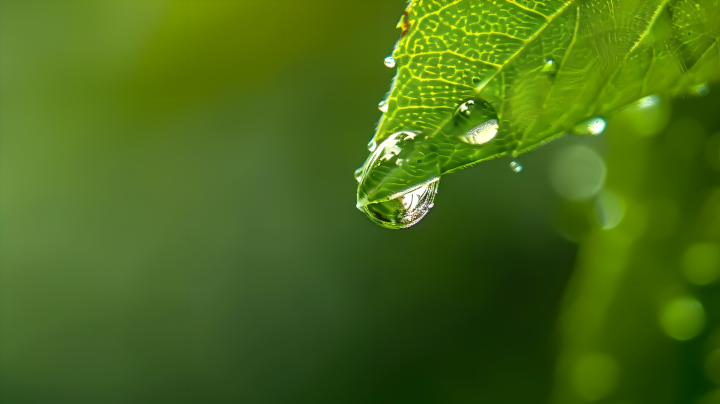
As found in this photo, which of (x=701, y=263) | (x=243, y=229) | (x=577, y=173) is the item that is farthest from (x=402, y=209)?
(x=243, y=229)

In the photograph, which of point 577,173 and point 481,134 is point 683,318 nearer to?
point 577,173

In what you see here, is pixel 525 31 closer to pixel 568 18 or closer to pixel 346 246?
pixel 568 18

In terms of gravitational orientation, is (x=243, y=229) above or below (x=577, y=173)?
below

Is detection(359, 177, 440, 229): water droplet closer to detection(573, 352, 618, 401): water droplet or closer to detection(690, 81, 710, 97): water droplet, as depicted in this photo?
detection(690, 81, 710, 97): water droplet

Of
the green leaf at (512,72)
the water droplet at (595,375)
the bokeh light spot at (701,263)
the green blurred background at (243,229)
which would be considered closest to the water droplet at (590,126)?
the green leaf at (512,72)

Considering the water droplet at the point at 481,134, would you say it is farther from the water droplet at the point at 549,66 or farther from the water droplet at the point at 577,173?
the water droplet at the point at 577,173

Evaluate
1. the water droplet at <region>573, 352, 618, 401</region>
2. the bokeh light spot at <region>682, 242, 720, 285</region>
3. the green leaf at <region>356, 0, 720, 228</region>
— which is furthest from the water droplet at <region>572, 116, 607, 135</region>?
the water droplet at <region>573, 352, 618, 401</region>
